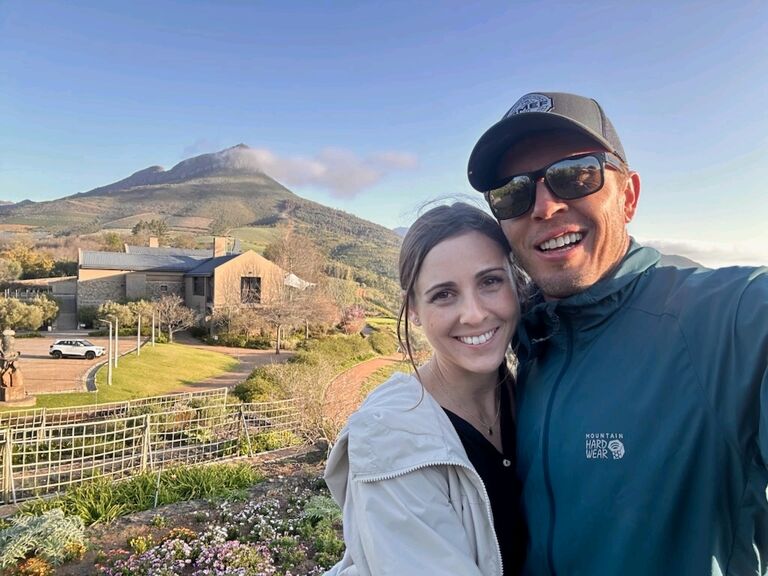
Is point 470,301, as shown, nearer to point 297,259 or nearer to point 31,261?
point 297,259

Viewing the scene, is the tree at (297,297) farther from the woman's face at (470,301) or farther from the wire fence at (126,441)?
the woman's face at (470,301)

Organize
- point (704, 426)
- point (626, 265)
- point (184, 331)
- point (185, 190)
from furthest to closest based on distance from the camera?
point (185, 190), point (184, 331), point (626, 265), point (704, 426)

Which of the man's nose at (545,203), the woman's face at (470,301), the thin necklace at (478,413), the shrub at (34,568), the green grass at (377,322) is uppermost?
the man's nose at (545,203)

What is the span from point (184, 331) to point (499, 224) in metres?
27.4

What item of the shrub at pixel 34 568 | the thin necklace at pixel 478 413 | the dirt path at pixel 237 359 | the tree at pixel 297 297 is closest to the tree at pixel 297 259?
the tree at pixel 297 297

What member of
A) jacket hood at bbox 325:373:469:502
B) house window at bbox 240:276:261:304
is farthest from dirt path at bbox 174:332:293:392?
jacket hood at bbox 325:373:469:502

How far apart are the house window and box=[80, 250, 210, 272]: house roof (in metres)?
4.45

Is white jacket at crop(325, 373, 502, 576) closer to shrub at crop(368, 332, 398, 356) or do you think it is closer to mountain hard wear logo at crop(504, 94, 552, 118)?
mountain hard wear logo at crop(504, 94, 552, 118)

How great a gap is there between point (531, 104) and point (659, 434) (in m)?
0.81

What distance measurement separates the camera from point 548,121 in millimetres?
1136

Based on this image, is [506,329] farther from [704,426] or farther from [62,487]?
[62,487]

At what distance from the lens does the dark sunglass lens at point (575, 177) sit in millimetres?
1132

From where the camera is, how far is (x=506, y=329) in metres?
1.37

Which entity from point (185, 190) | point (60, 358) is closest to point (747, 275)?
point (60, 358)
